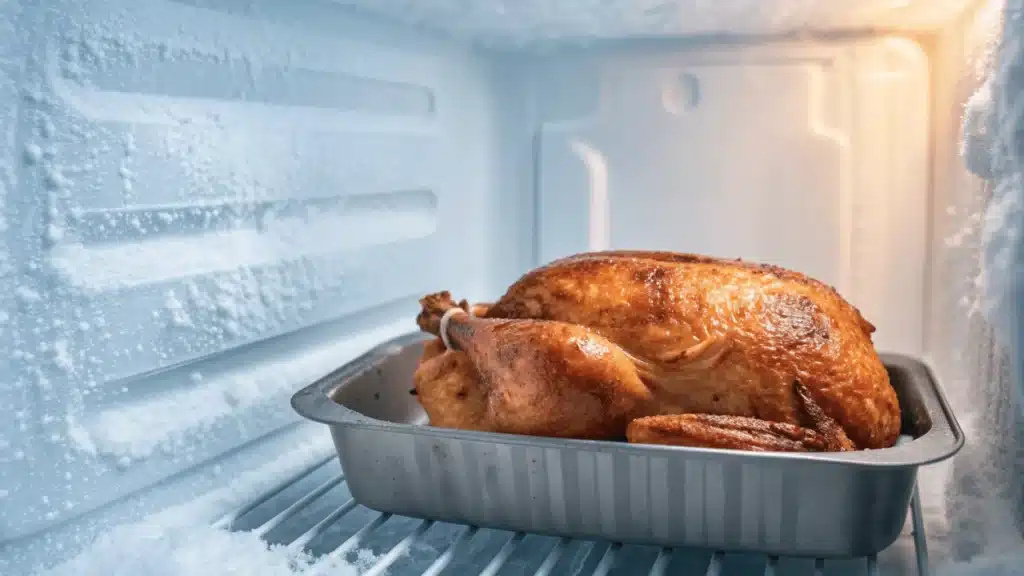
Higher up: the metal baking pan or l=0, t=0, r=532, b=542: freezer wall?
l=0, t=0, r=532, b=542: freezer wall

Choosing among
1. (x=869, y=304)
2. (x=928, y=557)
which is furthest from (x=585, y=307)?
(x=869, y=304)

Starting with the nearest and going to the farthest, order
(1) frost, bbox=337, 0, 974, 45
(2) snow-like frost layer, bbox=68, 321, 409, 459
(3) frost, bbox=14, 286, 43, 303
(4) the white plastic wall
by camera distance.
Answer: (3) frost, bbox=14, 286, 43, 303, (2) snow-like frost layer, bbox=68, 321, 409, 459, (1) frost, bbox=337, 0, 974, 45, (4) the white plastic wall

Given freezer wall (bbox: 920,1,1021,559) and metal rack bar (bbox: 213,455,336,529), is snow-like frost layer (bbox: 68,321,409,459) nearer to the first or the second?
metal rack bar (bbox: 213,455,336,529)

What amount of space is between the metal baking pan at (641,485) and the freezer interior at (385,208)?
4 cm

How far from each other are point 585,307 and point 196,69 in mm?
547

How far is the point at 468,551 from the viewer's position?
1.05 meters

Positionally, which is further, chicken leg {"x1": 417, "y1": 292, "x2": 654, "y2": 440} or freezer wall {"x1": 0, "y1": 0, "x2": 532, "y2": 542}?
chicken leg {"x1": 417, "y1": 292, "x2": 654, "y2": 440}

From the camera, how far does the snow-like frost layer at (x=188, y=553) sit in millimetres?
964

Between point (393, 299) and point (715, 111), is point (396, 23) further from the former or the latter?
point (715, 111)

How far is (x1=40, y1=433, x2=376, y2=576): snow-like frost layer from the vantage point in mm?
964

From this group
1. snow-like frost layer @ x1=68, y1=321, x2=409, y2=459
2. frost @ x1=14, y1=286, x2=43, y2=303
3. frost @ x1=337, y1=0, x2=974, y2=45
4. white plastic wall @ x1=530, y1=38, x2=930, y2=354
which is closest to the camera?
frost @ x1=14, y1=286, x2=43, y2=303

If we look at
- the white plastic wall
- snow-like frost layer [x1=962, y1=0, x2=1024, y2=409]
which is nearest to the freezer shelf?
snow-like frost layer [x1=962, y1=0, x2=1024, y2=409]

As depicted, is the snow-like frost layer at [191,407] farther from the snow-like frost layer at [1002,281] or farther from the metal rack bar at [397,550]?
the snow-like frost layer at [1002,281]

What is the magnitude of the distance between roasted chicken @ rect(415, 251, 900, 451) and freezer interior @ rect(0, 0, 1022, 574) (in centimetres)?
14
